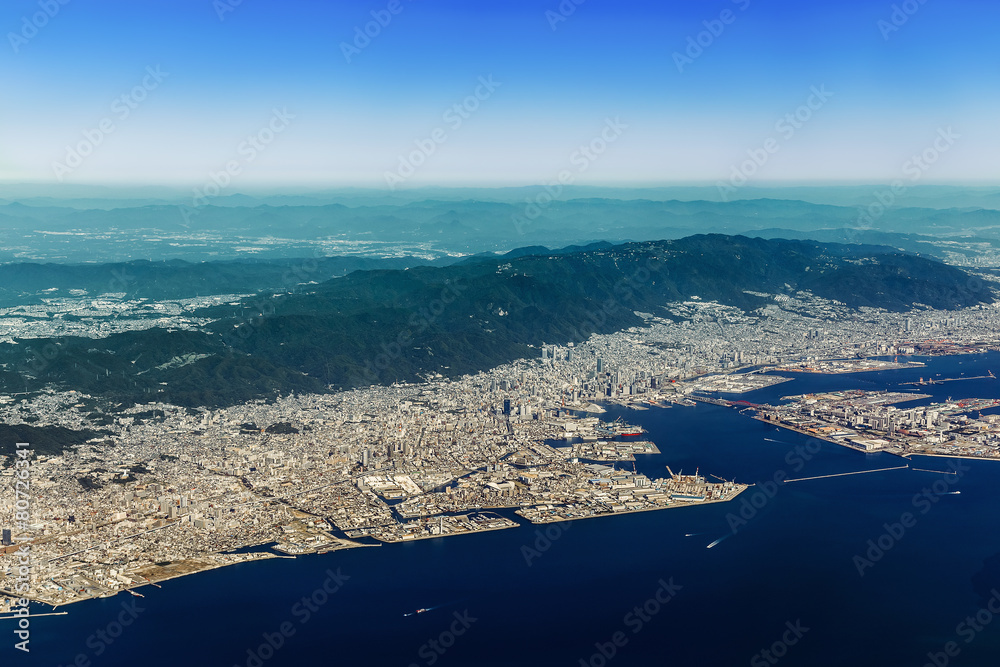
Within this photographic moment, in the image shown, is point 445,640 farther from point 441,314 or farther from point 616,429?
point 441,314

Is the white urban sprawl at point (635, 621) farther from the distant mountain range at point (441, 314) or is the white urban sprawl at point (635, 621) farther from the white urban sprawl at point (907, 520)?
the distant mountain range at point (441, 314)

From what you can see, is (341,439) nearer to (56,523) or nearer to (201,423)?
(201,423)

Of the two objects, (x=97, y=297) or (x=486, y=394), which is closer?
(x=486, y=394)

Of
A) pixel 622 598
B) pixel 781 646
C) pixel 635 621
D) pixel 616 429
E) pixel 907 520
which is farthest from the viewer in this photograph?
pixel 616 429

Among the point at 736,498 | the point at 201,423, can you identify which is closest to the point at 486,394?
the point at 201,423

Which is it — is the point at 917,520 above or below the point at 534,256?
below

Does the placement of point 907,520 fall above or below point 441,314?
below

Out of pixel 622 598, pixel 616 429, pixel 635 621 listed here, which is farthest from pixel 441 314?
pixel 635 621
